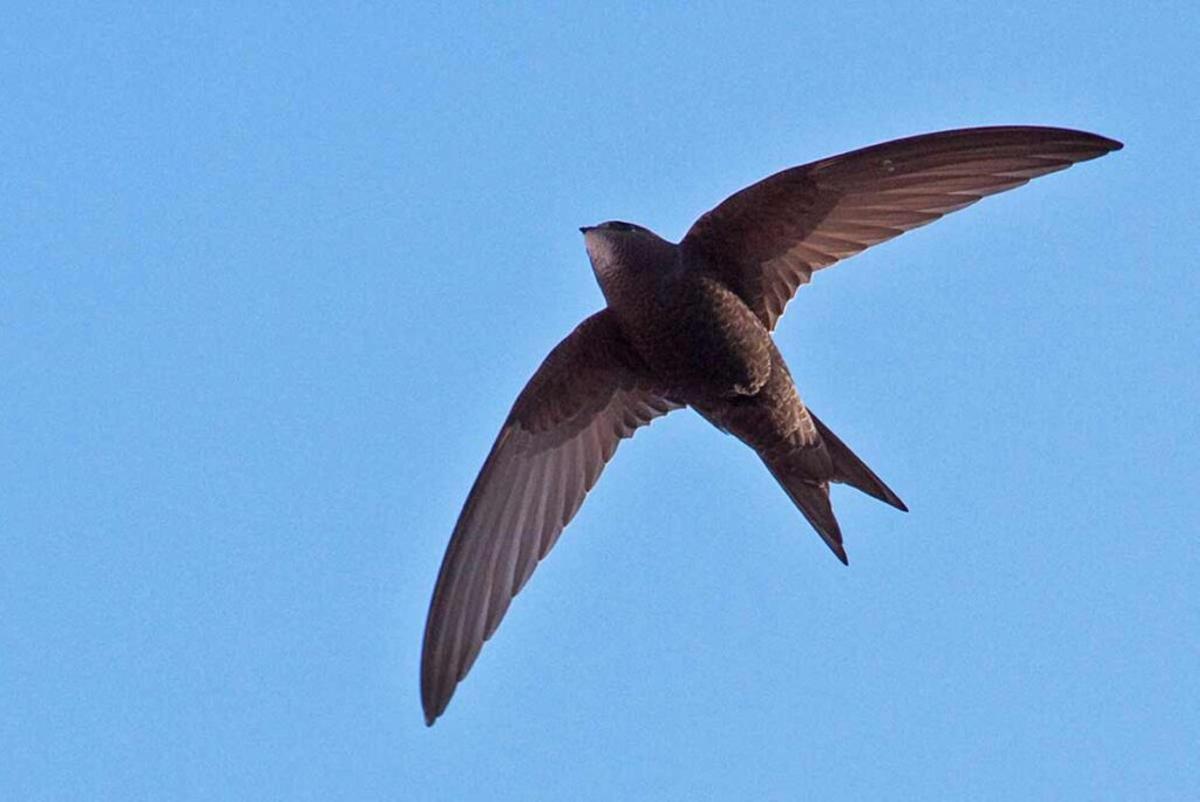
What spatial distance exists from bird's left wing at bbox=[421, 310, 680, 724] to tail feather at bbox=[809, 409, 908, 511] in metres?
0.78

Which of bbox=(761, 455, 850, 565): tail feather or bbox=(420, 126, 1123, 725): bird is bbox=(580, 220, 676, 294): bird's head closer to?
bbox=(420, 126, 1123, 725): bird

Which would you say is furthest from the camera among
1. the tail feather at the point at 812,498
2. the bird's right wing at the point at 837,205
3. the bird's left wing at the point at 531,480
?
the bird's left wing at the point at 531,480

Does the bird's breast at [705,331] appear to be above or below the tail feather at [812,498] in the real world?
above

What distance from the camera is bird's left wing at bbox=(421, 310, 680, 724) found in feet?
27.3

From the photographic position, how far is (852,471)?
8.02m

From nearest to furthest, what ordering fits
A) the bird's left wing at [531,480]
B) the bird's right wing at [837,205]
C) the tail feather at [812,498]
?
the bird's right wing at [837,205], the tail feather at [812,498], the bird's left wing at [531,480]

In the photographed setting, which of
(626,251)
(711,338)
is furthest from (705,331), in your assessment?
(626,251)

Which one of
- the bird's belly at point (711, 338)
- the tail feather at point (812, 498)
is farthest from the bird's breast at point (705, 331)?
the tail feather at point (812, 498)

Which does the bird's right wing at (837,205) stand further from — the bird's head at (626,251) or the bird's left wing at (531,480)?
the bird's left wing at (531,480)

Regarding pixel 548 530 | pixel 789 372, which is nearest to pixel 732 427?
pixel 789 372

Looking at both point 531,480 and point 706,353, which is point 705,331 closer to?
point 706,353

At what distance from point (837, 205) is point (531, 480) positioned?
5.80ft

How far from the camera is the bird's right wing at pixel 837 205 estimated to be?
7.82 metres

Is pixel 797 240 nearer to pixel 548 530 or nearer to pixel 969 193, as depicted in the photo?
pixel 969 193
